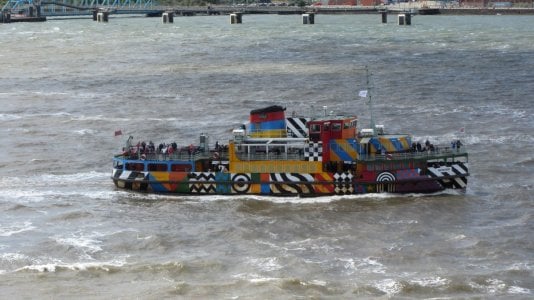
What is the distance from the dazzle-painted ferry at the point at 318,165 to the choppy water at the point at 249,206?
2.31 feet

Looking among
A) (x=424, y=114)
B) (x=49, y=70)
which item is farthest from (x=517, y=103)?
(x=49, y=70)

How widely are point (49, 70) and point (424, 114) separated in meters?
50.0

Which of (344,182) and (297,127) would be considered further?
(297,127)

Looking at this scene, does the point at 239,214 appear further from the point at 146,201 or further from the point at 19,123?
the point at 19,123

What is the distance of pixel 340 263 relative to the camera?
37.6 metres

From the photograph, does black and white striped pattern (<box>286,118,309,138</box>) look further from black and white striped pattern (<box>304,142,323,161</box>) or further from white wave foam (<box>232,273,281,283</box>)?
white wave foam (<box>232,273,281,283</box>)

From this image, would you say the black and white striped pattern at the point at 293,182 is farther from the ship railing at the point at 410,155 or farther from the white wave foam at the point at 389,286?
the white wave foam at the point at 389,286

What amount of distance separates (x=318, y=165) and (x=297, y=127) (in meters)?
2.37

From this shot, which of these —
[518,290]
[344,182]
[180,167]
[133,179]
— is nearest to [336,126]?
[344,182]

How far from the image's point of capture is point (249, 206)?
4647cm

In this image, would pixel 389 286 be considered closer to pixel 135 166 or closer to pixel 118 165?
pixel 135 166

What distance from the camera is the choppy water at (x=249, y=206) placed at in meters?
36.0

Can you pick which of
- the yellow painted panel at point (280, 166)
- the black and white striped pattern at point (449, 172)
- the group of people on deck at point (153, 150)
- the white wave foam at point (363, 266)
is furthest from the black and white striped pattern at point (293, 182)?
the white wave foam at point (363, 266)

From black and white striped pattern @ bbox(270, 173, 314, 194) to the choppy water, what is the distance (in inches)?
25.0
